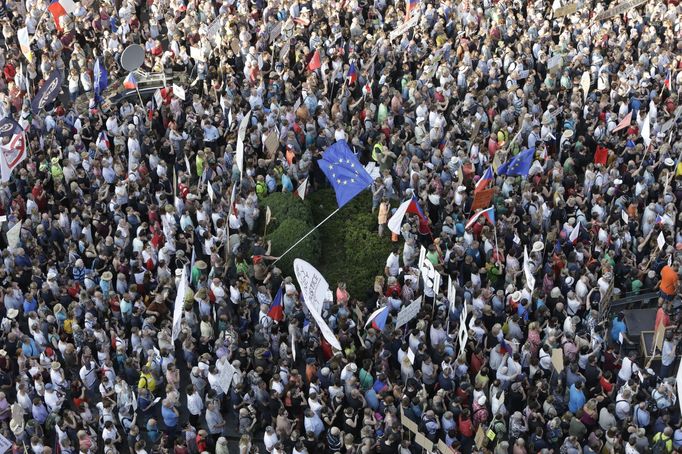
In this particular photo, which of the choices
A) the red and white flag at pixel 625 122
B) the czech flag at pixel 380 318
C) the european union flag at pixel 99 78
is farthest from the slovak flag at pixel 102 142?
the red and white flag at pixel 625 122

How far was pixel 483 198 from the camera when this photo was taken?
23.4 metres

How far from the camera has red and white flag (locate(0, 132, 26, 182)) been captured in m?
23.7

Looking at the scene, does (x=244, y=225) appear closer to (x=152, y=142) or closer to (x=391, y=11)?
(x=152, y=142)

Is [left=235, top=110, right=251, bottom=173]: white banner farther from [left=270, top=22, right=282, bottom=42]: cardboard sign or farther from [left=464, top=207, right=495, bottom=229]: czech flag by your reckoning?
[left=464, top=207, right=495, bottom=229]: czech flag

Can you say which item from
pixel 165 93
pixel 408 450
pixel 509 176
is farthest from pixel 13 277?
pixel 509 176

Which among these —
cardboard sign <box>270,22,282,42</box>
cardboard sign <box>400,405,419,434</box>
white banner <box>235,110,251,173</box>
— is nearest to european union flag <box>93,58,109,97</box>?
cardboard sign <box>270,22,282,42</box>

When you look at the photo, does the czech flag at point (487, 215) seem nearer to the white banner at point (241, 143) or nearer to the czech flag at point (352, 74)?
the white banner at point (241, 143)

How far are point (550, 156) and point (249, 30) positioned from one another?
386 inches

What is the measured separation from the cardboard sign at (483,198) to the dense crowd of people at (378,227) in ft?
1.27

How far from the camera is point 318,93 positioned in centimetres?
2775

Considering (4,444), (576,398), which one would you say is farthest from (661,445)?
(4,444)

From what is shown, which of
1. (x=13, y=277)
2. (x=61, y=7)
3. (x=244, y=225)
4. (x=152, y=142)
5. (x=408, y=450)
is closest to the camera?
(x=408, y=450)

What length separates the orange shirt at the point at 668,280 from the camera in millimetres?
21516

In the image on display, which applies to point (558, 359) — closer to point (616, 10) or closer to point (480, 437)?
point (480, 437)
